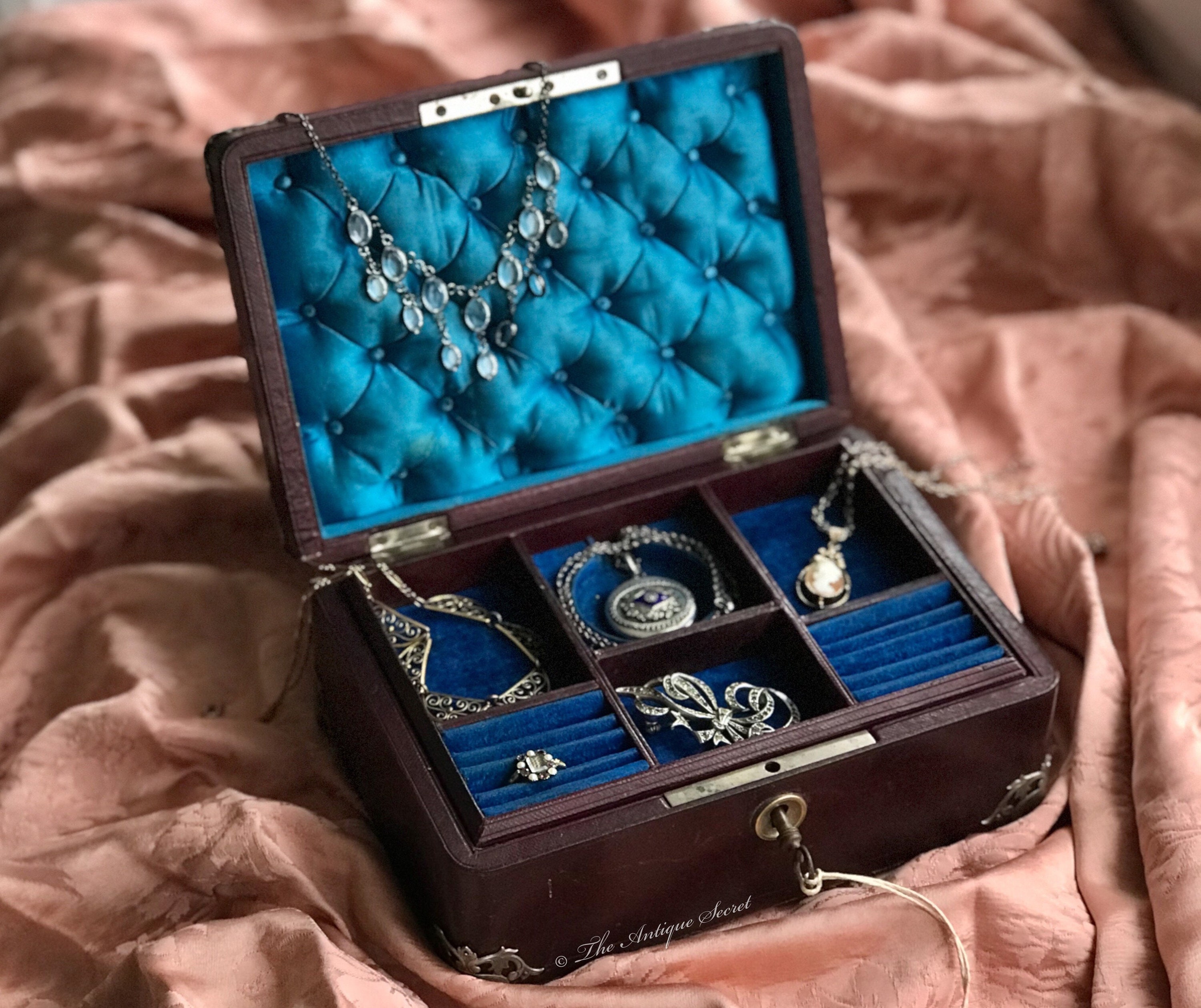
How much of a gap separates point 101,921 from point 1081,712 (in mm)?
1242

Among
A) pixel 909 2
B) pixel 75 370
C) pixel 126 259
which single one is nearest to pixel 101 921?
pixel 75 370

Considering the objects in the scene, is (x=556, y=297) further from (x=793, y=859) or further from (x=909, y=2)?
(x=909, y=2)

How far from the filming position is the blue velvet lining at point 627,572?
194 cm

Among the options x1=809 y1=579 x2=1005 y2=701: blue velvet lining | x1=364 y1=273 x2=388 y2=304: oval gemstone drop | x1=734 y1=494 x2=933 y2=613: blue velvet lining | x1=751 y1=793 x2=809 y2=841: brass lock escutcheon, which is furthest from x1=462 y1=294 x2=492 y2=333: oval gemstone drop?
x1=751 y1=793 x2=809 y2=841: brass lock escutcheon

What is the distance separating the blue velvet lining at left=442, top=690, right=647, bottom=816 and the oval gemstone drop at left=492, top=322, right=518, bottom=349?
48cm

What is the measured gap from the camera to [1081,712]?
6.16 ft

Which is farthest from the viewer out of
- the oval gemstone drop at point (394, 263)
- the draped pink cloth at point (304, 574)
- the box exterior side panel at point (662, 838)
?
the oval gemstone drop at point (394, 263)

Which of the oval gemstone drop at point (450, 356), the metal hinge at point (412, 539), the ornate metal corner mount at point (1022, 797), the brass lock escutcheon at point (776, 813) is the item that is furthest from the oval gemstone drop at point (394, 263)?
the ornate metal corner mount at point (1022, 797)

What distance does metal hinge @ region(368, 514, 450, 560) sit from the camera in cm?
186

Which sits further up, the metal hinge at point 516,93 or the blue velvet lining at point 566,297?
the metal hinge at point 516,93

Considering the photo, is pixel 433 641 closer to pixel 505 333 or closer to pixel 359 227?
pixel 505 333

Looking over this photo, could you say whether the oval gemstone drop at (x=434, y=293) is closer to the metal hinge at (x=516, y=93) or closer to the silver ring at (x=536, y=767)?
the metal hinge at (x=516, y=93)

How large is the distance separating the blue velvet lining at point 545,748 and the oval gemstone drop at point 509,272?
0.53 metres

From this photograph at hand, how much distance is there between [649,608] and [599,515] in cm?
16
